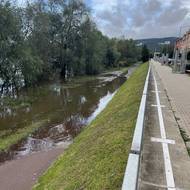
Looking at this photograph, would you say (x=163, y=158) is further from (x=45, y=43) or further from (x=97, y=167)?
(x=45, y=43)

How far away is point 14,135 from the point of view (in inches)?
464

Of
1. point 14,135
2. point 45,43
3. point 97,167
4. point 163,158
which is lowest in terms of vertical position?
point 14,135

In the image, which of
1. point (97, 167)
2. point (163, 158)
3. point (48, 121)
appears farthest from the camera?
point (48, 121)

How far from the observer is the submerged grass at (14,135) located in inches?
412

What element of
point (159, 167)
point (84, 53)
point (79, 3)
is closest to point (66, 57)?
point (84, 53)

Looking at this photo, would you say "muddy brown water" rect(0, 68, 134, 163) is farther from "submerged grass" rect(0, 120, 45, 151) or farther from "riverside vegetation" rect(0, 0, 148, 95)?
"riverside vegetation" rect(0, 0, 148, 95)

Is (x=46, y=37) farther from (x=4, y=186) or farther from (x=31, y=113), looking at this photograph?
(x=4, y=186)

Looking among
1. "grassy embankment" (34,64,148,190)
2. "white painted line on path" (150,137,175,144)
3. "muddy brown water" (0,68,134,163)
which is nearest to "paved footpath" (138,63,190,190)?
"white painted line on path" (150,137,175,144)

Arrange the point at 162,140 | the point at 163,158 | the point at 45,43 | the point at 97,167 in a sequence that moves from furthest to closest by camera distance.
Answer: the point at 45,43, the point at 162,140, the point at 97,167, the point at 163,158

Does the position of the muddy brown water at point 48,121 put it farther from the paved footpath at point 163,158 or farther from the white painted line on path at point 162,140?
the white painted line on path at point 162,140

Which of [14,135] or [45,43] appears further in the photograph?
[45,43]

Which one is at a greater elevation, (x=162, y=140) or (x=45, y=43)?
(x=45, y=43)

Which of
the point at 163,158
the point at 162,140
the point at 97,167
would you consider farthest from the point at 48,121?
the point at 163,158

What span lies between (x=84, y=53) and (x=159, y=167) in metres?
38.0
